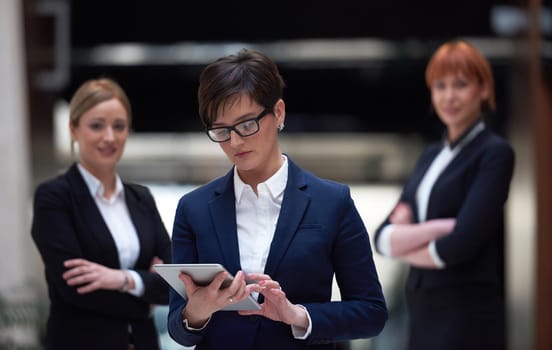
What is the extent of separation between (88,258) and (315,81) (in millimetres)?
3166

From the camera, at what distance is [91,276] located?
9.37 ft

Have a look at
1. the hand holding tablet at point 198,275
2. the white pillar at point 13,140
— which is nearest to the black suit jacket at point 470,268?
the hand holding tablet at point 198,275

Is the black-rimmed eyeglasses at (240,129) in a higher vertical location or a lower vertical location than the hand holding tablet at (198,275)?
higher

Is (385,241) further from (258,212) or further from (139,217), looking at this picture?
(258,212)

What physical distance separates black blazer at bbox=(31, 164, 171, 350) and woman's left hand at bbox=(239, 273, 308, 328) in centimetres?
77

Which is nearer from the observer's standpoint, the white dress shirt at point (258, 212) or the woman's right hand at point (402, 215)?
the white dress shirt at point (258, 212)

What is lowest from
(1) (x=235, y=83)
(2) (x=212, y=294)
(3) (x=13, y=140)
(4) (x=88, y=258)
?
(3) (x=13, y=140)

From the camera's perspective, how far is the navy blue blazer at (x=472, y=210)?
340 centimetres

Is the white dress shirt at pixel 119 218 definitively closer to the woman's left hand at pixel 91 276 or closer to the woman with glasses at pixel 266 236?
the woman's left hand at pixel 91 276

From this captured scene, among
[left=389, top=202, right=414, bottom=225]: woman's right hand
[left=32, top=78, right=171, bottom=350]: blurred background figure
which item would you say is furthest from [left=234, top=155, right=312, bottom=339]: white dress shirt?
[left=389, top=202, right=414, bottom=225]: woman's right hand

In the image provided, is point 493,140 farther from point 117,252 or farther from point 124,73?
point 124,73

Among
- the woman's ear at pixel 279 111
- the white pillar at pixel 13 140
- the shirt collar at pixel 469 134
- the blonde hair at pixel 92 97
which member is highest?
the woman's ear at pixel 279 111

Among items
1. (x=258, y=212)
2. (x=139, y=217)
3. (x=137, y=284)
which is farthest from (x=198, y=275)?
(x=139, y=217)

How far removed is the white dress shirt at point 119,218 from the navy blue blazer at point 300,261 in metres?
0.68
